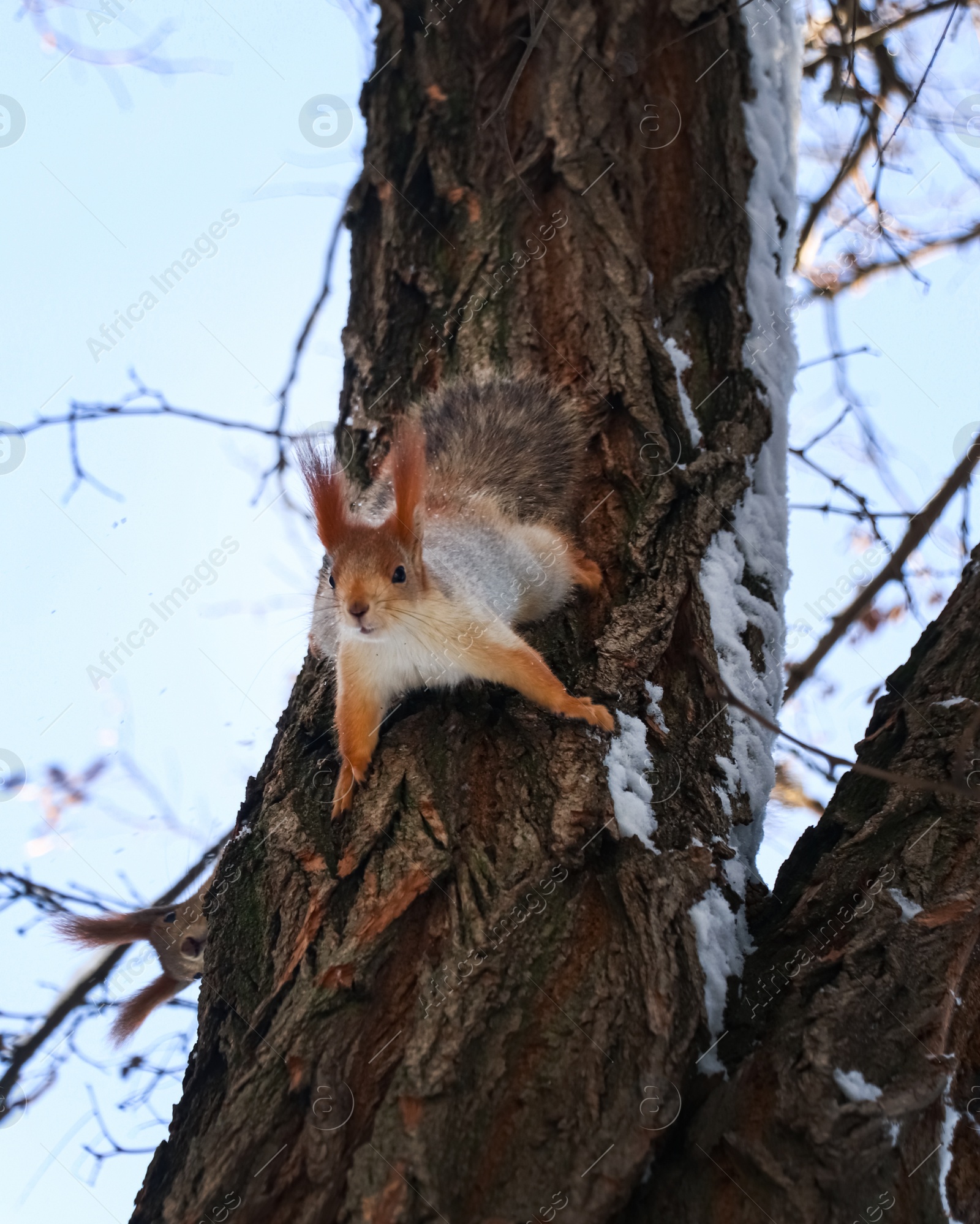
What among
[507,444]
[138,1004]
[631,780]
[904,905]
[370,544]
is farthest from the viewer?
[507,444]

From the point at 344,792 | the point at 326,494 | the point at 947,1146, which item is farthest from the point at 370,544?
the point at 947,1146

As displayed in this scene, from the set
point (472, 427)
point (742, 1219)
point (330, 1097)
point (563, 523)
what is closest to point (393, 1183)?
point (330, 1097)

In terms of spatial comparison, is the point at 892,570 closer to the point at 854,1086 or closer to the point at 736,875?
the point at 736,875

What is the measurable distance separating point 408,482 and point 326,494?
18 cm

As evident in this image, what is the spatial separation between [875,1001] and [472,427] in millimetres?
1444

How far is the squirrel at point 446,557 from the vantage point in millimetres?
1774

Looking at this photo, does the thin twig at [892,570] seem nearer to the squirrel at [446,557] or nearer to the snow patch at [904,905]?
the squirrel at [446,557]

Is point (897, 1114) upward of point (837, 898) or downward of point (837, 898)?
downward

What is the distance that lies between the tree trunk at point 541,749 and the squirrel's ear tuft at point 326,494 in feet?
0.74

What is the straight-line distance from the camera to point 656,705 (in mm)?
1562

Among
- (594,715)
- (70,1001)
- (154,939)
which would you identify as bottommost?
(70,1001)

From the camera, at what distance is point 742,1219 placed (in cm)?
104

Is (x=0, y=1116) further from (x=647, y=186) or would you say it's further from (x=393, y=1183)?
(x=647, y=186)

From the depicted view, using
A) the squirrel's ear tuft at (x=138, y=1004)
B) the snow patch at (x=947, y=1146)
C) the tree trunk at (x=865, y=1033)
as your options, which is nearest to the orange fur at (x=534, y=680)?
the tree trunk at (x=865, y=1033)
